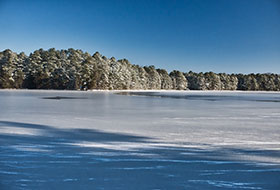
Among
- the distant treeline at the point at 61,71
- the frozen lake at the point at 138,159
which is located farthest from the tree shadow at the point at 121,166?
the distant treeline at the point at 61,71

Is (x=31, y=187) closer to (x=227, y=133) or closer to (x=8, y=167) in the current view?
(x=8, y=167)

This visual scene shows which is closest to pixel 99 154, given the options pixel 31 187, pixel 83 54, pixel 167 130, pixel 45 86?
pixel 31 187

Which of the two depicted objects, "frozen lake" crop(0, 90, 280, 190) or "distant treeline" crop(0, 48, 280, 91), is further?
"distant treeline" crop(0, 48, 280, 91)

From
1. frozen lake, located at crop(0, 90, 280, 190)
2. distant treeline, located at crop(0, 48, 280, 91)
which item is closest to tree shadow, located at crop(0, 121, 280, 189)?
frozen lake, located at crop(0, 90, 280, 190)

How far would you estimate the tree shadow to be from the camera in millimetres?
3098

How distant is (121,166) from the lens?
369 cm

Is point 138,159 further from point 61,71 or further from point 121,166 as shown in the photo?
point 61,71

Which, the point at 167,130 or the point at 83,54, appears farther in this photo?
the point at 83,54

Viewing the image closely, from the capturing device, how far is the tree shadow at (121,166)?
3098 mm

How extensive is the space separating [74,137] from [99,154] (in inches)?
60.0

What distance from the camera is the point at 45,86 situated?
6438cm

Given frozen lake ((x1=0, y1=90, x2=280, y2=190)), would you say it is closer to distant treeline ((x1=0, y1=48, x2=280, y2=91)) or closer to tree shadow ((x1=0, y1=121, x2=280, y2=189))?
tree shadow ((x1=0, y1=121, x2=280, y2=189))

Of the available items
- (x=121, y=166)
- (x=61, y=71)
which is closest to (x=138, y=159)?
(x=121, y=166)

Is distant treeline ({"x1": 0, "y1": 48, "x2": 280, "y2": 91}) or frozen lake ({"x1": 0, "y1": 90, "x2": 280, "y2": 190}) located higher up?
distant treeline ({"x1": 0, "y1": 48, "x2": 280, "y2": 91})
